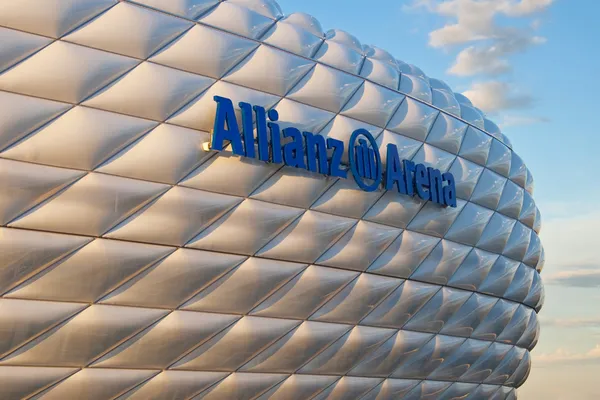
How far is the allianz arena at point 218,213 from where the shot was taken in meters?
11.0

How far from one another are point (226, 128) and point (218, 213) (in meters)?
1.49

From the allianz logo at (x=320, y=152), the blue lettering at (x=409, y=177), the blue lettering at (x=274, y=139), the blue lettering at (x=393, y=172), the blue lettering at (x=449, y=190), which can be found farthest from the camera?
the blue lettering at (x=449, y=190)

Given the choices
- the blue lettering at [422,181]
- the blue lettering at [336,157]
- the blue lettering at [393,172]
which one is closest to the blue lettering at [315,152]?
the blue lettering at [336,157]

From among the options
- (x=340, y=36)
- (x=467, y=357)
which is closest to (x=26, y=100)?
(x=340, y=36)

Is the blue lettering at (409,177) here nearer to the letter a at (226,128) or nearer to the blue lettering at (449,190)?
the blue lettering at (449,190)

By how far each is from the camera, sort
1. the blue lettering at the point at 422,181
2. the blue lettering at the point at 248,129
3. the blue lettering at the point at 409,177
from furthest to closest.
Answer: the blue lettering at the point at 422,181
the blue lettering at the point at 409,177
the blue lettering at the point at 248,129

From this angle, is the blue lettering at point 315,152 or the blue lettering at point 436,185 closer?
the blue lettering at point 315,152

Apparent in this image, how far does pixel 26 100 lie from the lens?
35.6 ft

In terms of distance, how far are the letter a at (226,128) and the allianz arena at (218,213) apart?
0.11 feet

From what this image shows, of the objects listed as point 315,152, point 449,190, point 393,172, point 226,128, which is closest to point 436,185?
point 449,190

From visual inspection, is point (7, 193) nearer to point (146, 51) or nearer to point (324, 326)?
point (146, 51)

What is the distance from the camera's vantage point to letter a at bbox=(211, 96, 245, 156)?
40.6 ft

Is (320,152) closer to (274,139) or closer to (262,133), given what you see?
(274,139)

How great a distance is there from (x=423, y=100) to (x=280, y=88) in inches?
192
